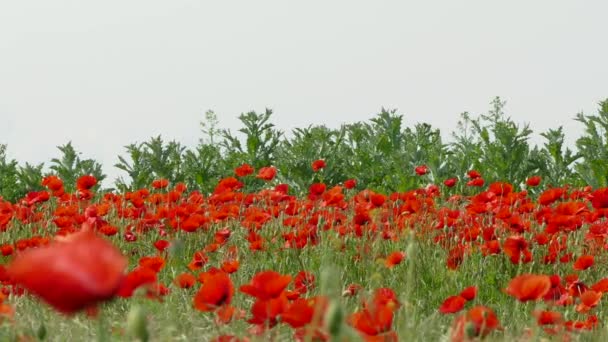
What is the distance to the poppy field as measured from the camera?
1976mm

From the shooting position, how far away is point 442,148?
10.4 meters

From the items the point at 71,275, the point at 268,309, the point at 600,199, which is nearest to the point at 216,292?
the point at 268,309

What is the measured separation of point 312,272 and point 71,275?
3.70 m

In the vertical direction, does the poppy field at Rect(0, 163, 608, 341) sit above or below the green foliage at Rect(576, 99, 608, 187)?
below

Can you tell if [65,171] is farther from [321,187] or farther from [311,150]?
[321,187]

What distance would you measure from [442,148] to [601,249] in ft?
16.0

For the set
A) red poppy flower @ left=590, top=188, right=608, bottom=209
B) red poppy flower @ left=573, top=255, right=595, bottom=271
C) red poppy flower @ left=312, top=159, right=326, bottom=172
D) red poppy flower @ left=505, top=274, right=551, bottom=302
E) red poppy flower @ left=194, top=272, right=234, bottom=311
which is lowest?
red poppy flower @ left=194, top=272, right=234, bottom=311

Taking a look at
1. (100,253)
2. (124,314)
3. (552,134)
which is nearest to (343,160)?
(552,134)

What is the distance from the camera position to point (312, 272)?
4801mm

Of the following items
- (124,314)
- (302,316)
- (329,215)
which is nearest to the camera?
(302,316)

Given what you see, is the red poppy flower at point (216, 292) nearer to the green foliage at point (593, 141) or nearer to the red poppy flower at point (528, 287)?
the red poppy flower at point (528, 287)

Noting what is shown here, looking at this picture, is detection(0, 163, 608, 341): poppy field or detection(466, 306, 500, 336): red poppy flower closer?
detection(0, 163, 608, 341): poppy field

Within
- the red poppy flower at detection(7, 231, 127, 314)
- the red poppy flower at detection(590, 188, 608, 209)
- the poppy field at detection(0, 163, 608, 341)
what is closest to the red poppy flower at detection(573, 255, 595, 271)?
the poppy field at detection(0, 163, 608, 341)

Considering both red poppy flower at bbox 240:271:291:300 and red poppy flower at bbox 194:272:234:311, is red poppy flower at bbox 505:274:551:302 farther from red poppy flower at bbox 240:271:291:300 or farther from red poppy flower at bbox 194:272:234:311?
red poppy flower at bbox 194:272:234:311
